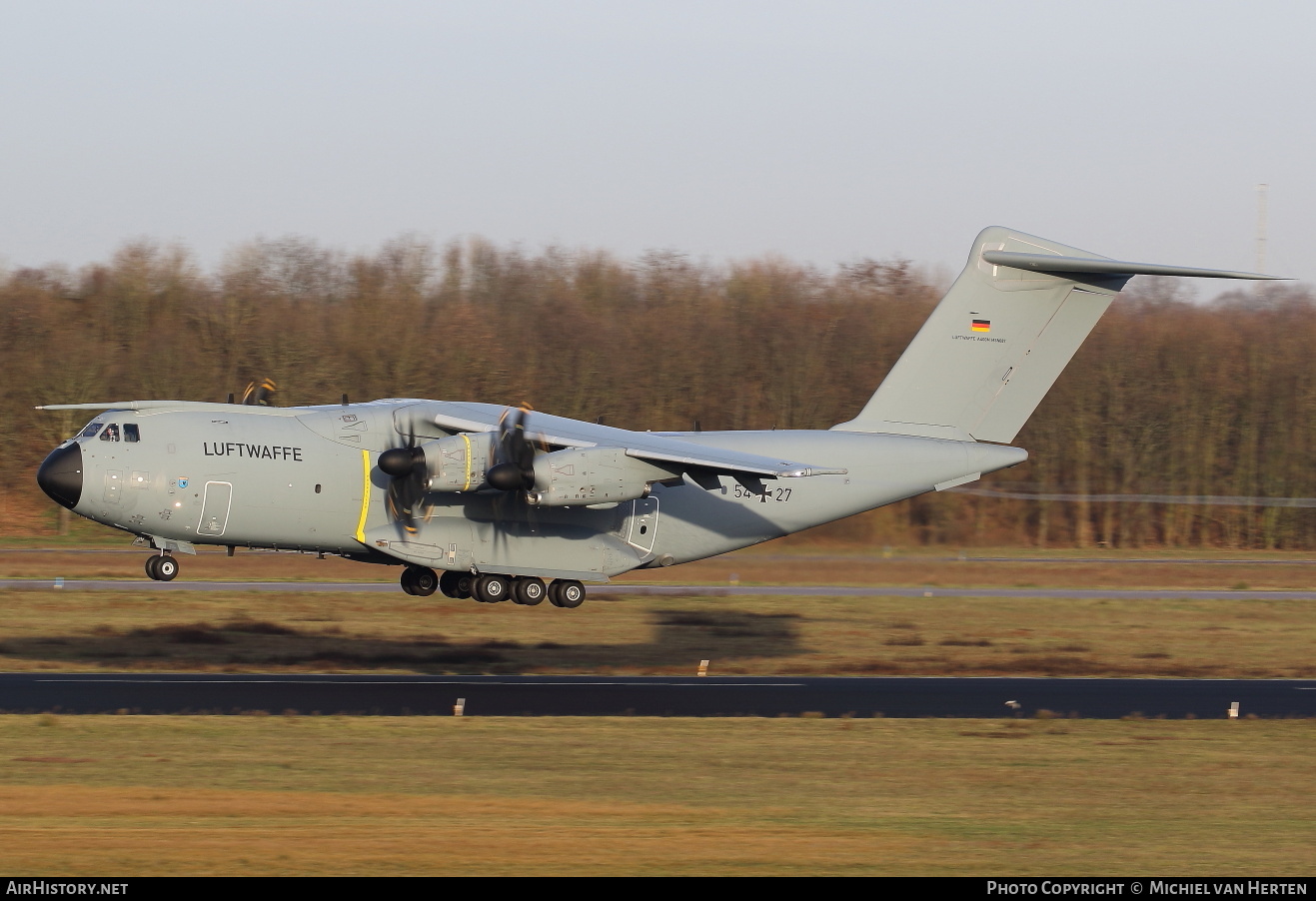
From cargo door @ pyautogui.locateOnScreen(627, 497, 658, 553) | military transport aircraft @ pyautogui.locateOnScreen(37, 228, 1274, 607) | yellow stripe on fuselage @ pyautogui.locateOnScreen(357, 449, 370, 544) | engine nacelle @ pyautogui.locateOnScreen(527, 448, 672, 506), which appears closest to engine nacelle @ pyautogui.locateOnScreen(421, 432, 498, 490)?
military transport aircraft @ pyautogui.locateOnScreen(37, 228, 1274, 607)

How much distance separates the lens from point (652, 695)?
71.2 ft

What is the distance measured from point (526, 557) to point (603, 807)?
6.41m

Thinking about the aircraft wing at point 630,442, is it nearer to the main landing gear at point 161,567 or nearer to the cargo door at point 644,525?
the cargo door at point 644,525

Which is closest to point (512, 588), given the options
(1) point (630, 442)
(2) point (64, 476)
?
(1) point (630, 442)

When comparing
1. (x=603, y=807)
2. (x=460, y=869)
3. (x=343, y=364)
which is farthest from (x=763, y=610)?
(x=460, y=869)

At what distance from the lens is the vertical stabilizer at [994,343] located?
2105cm

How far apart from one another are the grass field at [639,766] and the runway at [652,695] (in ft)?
3.33

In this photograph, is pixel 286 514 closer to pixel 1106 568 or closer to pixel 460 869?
pixel 460 869

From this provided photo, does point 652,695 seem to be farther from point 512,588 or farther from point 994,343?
point 994,343

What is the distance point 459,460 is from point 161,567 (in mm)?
4281

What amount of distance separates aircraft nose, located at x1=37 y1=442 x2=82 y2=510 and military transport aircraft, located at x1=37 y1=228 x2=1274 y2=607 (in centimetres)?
2

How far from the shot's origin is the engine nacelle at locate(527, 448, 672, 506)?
18.4 meters

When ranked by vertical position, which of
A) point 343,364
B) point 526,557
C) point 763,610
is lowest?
point 763,610

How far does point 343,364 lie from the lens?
3706cm
